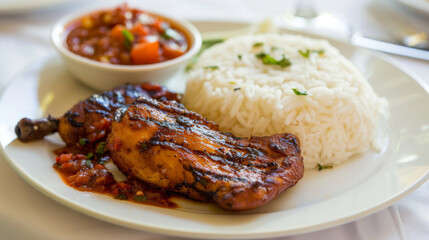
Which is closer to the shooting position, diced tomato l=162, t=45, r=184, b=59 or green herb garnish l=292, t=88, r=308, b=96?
green herb garnish l=292, t=88, r=308, b=96

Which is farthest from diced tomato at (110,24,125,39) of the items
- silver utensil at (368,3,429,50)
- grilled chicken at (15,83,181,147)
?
silver utensil at (368,3,429,50)

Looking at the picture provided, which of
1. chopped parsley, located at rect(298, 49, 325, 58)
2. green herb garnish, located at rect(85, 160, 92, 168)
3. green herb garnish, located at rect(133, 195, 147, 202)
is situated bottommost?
green herb garnish, located at rect(85, 160, 92, 168)

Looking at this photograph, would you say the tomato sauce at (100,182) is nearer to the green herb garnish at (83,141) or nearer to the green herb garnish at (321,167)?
the green herb garnish at (83,141)

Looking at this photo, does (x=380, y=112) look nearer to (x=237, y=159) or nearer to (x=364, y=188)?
(x=364, y=188)

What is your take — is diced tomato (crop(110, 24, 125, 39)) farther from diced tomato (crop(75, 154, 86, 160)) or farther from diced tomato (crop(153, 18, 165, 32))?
diced tomato (crop(75, 154, 86, 160))

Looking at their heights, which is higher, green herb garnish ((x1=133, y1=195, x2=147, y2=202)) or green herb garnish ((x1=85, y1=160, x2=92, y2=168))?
green herb garnish ((x1=133, y1=195, x2=147, y2=202))

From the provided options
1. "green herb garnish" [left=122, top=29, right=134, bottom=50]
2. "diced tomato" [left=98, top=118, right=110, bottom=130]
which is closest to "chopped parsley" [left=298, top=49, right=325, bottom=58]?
"green herb garnish" [left=122, top=29, right=134, bottom=50]

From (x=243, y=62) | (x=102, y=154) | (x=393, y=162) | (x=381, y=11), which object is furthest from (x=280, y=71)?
(x=381, y=11)

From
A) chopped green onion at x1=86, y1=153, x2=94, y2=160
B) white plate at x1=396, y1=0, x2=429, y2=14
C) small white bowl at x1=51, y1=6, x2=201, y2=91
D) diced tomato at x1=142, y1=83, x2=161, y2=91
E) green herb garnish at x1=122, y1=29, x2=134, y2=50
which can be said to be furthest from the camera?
white plate at x1=396, y1=0, x2=429, y2=14

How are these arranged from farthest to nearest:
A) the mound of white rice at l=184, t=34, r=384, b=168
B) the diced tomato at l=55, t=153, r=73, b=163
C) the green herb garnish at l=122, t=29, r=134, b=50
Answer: the green herb garnish at l=122, t=29, r=134, b=50 → the mound of white rice at l=184, t=34, r=384, b=168 → the diced tomato at l=55, t=153, r=73, b=163
